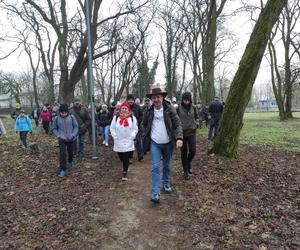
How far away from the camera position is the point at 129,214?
A: 207 inches

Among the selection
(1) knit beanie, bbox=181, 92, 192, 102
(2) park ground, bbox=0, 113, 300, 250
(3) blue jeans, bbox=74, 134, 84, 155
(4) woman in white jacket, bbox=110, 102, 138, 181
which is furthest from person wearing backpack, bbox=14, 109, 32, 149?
(1) knit beanie, bbox=181, 92, 192, 102

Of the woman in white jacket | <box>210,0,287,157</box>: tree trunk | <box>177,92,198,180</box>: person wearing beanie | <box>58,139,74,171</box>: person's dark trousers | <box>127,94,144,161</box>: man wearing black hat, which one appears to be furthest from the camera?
<box>127,94,144,161</box>: man wearing black hat

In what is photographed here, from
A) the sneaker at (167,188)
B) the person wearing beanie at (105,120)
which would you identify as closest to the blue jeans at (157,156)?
the sneaker at (167,188)

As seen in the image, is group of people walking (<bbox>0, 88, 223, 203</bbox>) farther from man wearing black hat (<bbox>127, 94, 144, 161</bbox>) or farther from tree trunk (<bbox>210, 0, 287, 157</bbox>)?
tree trunk (<bbox>210, 0, 287, 157</bbox>)

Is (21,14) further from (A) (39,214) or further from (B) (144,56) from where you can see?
(B) (144,56)

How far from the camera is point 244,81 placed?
26.7 feet

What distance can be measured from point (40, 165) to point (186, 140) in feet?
15.7

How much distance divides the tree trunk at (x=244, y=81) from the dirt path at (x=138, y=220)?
280 centimetres

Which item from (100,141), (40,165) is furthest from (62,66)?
(40,165)

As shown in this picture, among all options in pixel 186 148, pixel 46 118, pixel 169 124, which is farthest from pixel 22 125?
pixel 169 124

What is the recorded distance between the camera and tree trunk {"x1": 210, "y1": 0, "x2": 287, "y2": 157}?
26.0ft

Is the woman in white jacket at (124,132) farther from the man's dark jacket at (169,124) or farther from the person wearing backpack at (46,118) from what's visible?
the person wearing backpack at (46,118)

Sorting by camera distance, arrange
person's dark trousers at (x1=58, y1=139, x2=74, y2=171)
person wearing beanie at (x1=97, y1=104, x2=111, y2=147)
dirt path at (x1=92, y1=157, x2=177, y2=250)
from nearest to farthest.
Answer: dirt path at (x1=92, y1=157, x2=177, y2=250)
person's dark trousers at (x1=58, y1=139, x2=74, y2=171)
person wearing beanie at (x1=97, y1=104, x2=111, y2=147)

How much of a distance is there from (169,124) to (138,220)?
68.6 inches
